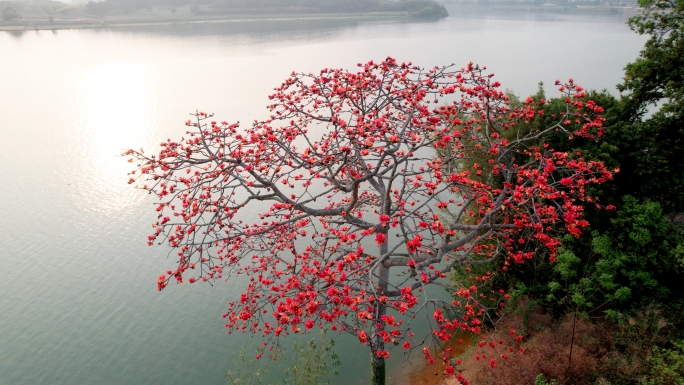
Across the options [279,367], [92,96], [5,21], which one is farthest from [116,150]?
[5,21]

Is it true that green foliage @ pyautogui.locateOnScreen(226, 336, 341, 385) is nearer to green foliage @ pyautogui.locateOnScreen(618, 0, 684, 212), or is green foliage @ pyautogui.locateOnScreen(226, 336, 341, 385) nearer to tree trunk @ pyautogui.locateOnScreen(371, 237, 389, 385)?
tree trunk @ pyautogui.locateOnScreen(371, 237, 389, 385)

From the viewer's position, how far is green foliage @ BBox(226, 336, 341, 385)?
7.27 m

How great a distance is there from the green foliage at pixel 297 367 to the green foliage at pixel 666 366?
181 inches

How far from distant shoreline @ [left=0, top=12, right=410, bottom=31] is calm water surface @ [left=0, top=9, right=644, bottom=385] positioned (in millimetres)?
9153

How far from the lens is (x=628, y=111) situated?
393 inches

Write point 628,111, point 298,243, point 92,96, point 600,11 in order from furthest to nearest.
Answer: point 600,11 → point 92,96 → point 298,243 → point 628,111

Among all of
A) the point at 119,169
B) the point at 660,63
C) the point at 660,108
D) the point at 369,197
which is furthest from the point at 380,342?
the point at 119,169

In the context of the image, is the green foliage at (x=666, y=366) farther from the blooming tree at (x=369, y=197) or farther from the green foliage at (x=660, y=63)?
the green foliage at (x=660, y=63)

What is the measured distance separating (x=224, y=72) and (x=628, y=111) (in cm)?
2361

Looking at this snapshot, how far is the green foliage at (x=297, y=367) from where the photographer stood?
7273mm

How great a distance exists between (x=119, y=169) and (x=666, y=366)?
1617 centimetres

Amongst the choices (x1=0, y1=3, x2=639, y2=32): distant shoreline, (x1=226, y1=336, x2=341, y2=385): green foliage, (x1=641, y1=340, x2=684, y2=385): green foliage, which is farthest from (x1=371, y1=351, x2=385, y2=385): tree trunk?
A: (x1=0, y1=3, x2=639, y2=32): distant shoreline

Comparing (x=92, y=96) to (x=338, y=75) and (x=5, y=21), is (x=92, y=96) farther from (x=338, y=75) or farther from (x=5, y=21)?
(x=5, y=21)

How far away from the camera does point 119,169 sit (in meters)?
15.7
